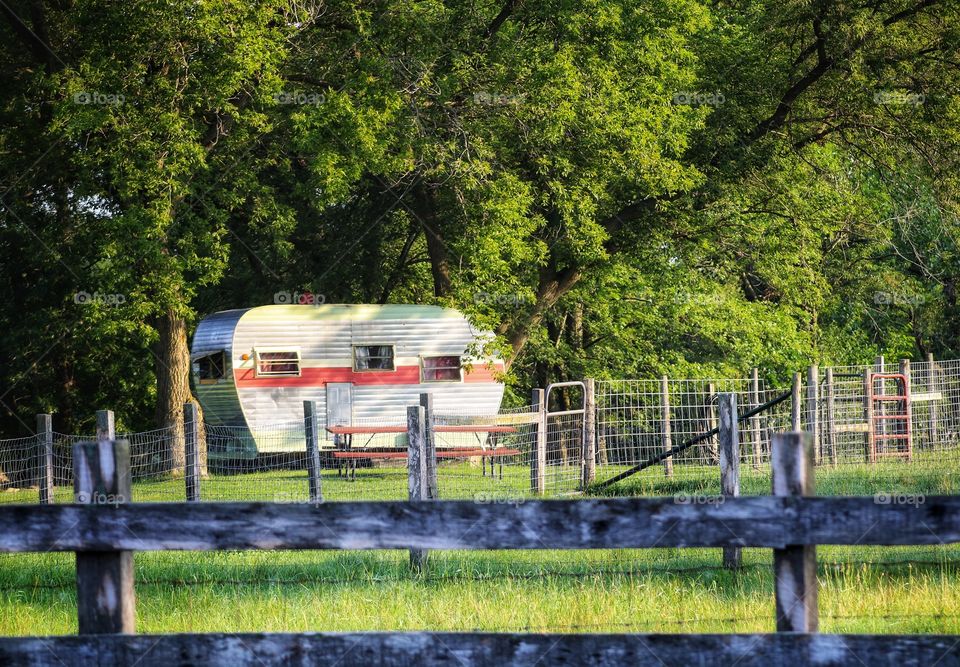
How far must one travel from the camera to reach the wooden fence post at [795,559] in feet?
15.2

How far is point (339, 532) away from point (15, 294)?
91.0ft

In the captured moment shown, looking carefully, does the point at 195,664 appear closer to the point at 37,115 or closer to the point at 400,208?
the point at 37,115

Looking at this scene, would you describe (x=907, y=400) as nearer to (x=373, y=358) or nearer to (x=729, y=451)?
(x=729, y=451)

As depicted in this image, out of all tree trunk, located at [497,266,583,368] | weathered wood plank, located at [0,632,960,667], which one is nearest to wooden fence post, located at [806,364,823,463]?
weathered wood plank, located at [0,632,960,667]

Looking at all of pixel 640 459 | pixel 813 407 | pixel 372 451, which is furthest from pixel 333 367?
pixel 813 407

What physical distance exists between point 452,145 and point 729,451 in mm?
14567

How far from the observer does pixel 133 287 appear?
72.7 feet

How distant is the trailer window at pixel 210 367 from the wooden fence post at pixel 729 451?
17139mm

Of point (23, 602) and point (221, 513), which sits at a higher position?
point (221, 513)

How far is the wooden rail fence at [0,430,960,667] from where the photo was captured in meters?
4.50

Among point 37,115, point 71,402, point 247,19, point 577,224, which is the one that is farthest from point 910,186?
point 71,402

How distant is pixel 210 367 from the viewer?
1016 inches

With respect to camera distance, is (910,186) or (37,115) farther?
(910,186)

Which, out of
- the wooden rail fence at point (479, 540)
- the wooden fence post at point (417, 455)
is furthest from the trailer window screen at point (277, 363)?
the wooden rail fence at point (479, 540)
